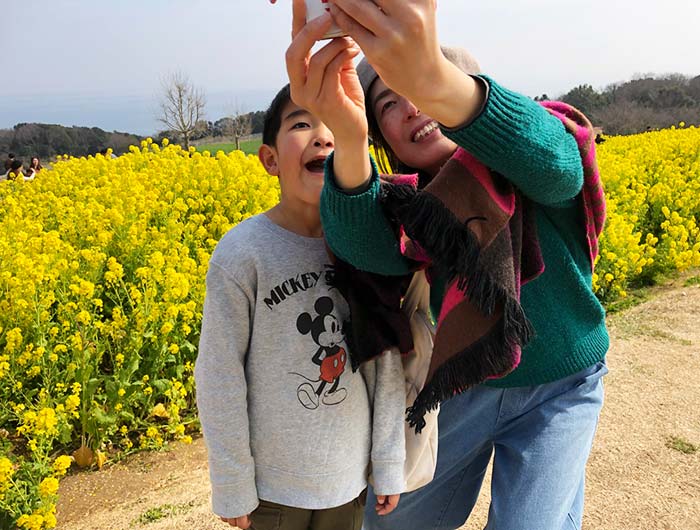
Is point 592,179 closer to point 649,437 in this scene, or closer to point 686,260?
point 649,437

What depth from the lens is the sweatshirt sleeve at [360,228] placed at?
1318 millimetres

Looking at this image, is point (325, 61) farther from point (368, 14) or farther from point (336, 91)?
point (368, 14)

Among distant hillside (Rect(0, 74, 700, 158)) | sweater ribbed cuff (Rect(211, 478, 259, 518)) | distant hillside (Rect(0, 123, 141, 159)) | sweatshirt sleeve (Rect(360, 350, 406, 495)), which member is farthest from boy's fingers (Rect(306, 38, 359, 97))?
distant hillside (Rect(0, 123, 141, 159))

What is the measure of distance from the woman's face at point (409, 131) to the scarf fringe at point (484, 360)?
0.44 metres

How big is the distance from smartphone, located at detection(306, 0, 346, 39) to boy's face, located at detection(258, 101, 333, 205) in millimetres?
502

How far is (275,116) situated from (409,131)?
14.2 inches

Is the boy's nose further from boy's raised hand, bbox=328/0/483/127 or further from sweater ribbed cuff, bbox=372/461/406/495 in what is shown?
sweater ribbed cuff, bbox=372/461/406/495

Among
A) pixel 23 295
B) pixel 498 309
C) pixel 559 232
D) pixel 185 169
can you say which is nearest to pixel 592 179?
pixel 559 232

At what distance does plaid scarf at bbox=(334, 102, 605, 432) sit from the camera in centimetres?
122

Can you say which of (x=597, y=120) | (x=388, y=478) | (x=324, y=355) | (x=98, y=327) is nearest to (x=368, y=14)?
(x=324, y=355)

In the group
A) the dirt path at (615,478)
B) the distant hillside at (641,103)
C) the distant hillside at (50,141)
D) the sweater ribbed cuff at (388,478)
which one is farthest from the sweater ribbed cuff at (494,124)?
the distant hillside at (641,103)

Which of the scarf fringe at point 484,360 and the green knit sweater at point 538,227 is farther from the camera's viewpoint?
the scarf fringe at point 484,360

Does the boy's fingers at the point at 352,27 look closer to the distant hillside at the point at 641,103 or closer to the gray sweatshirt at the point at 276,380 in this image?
the gray sweatshirt at the point at 276,380

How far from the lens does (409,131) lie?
1.49 meters
